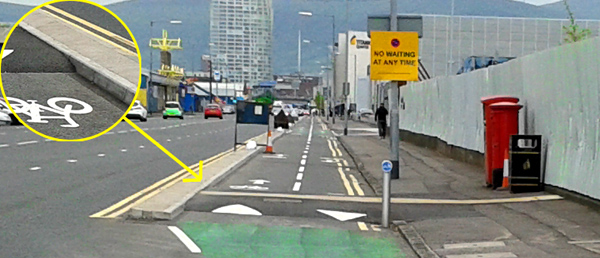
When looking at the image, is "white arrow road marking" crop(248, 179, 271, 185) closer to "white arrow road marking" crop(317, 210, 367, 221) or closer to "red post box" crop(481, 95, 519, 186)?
"white arrow road marking" crop(317, 210, 367, 221)

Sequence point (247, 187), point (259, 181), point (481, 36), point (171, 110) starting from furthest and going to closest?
point (481, 36)
point (171, 110)
point (259, 181)
point (247, 187)

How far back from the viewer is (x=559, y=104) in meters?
15.5

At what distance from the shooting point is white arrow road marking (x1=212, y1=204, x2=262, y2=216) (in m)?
13.0

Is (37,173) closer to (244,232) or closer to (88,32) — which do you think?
(244,232)

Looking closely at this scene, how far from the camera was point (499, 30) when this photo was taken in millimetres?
86500

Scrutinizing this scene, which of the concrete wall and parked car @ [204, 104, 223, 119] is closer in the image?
the concrete wall

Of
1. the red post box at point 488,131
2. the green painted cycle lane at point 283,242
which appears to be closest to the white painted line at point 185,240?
the green painted cycle lane at point 283,242

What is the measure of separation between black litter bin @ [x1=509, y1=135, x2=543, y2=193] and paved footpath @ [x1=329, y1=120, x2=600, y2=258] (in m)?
0.31

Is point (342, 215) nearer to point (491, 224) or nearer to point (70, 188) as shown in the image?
point (491, 224)

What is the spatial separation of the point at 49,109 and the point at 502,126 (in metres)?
11.2

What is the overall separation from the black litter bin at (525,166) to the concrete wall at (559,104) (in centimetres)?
25

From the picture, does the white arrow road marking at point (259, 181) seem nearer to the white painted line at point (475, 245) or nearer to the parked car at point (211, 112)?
the white painted line at point (475, 245)

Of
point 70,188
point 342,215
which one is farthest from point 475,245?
point 70,188

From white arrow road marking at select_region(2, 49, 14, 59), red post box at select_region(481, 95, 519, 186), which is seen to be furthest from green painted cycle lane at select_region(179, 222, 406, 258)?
red post box at select_region(481, 95, 519, 186)
